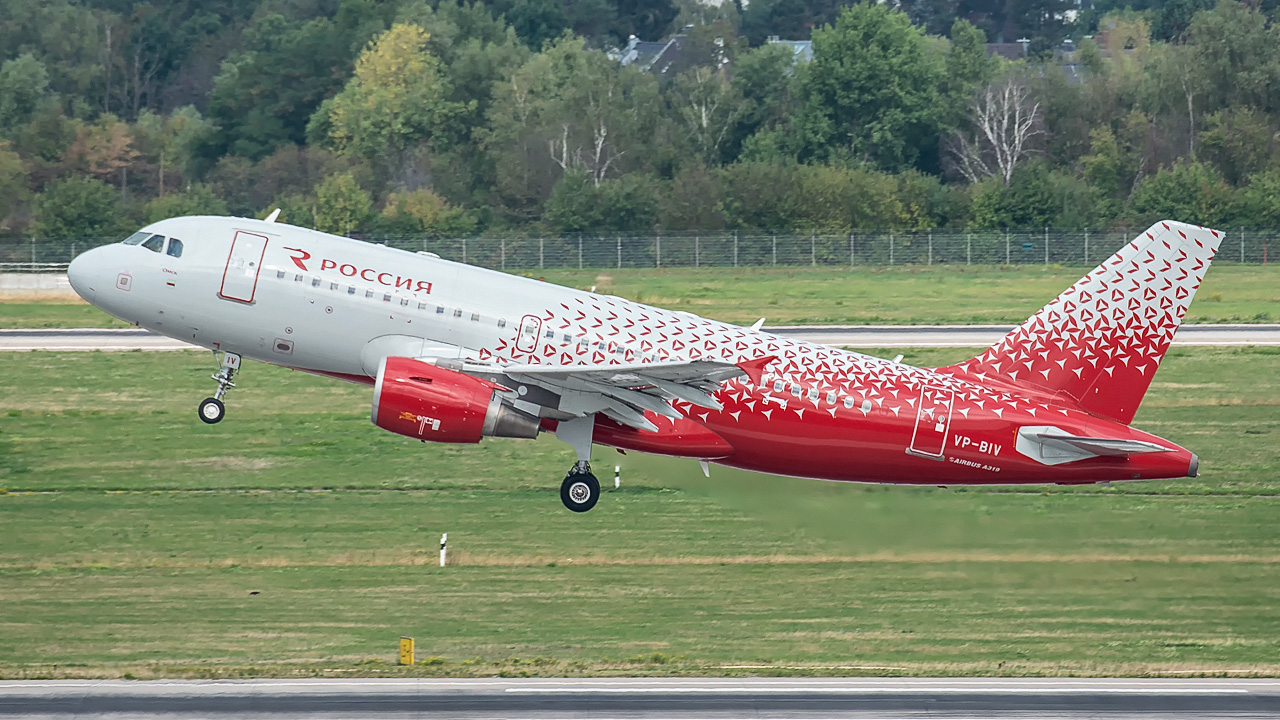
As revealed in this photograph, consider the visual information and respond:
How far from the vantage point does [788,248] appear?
4469 inches

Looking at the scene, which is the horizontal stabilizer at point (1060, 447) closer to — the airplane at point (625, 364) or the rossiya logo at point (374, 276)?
the airplane at point (625, 364)

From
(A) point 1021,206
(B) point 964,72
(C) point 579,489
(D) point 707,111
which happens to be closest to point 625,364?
(C) point 579,489

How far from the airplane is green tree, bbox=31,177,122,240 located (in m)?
71.9

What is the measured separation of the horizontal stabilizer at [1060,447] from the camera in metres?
40.6

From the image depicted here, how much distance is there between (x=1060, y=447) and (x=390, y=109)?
9986 cm

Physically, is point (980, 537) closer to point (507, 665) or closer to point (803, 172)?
point (507, 665)

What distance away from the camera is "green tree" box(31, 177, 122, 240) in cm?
10794

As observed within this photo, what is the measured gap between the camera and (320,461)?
6247 centimetres

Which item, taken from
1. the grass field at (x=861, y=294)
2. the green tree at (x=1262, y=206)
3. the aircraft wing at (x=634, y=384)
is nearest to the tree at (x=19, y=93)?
the grass field at (x=861, y=294)

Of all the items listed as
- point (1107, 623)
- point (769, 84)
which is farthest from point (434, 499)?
point (769, 84)

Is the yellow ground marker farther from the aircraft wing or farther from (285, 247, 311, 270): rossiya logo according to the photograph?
(285, 247, 311, 270): rossiya logo

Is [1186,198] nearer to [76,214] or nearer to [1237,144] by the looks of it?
[1237,144]

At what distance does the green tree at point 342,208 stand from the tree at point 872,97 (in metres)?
39.8

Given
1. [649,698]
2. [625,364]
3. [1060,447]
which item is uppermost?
[625,364]
